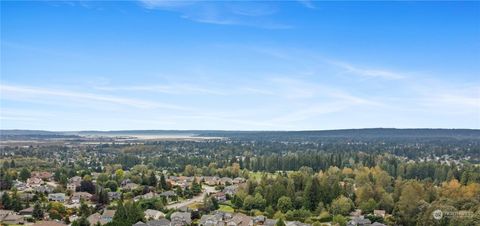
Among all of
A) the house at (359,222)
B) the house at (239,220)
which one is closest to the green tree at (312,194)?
the house at (359,222)

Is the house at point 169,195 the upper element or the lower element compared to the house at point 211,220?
upper

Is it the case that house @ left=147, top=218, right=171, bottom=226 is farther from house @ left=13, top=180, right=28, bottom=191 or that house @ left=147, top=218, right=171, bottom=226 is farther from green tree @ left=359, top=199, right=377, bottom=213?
house @ left=13, top=180, right=28, bottom=191

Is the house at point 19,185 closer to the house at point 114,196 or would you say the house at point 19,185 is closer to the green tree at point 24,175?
the green tree at point 24,175

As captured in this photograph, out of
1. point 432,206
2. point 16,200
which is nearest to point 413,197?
point 432,206

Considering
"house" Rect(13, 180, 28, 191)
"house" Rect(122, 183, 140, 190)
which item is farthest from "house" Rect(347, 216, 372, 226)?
"house" Rect(13, 180, 28, 191)

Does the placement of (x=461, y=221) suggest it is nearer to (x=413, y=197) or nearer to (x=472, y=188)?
(x=413, y=197)

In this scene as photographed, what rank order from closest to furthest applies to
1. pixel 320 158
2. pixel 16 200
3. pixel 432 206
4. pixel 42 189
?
pixel 432 206
pixel 16 200
pixel 42 189
pixel 320 158
